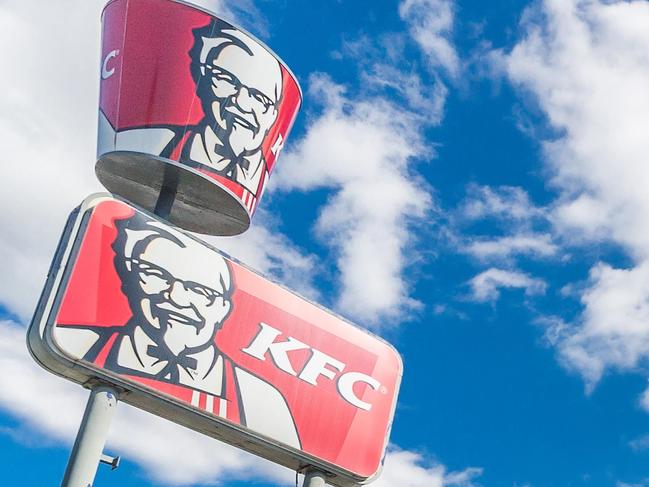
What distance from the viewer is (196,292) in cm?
1070

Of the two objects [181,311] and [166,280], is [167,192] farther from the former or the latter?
[181,311]

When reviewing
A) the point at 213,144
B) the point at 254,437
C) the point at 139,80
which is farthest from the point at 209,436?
the point at 139,80

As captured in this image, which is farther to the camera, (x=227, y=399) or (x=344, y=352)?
(x=344, y=352)

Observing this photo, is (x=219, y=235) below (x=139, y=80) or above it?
below

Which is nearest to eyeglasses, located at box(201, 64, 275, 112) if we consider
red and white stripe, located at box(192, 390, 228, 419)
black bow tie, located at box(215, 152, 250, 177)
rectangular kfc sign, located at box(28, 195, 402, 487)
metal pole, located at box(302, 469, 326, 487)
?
black bow tie, located at box(215, 152, 250, 177)

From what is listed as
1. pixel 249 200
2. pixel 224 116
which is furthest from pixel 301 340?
pixel 224 116

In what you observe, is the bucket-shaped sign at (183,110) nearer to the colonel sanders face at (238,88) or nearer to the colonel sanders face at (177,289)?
the colonel sanders face at (238,88)

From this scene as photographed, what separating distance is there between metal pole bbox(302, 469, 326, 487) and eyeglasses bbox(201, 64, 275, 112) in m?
5.51

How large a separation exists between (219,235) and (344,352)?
276 centimetres

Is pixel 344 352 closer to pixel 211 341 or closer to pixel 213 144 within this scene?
pixel 211 341

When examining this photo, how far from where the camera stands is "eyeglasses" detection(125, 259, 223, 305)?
10250 millimetres

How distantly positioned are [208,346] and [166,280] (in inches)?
41.6

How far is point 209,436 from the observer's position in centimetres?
1070

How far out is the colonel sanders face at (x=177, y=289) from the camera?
399 inches
